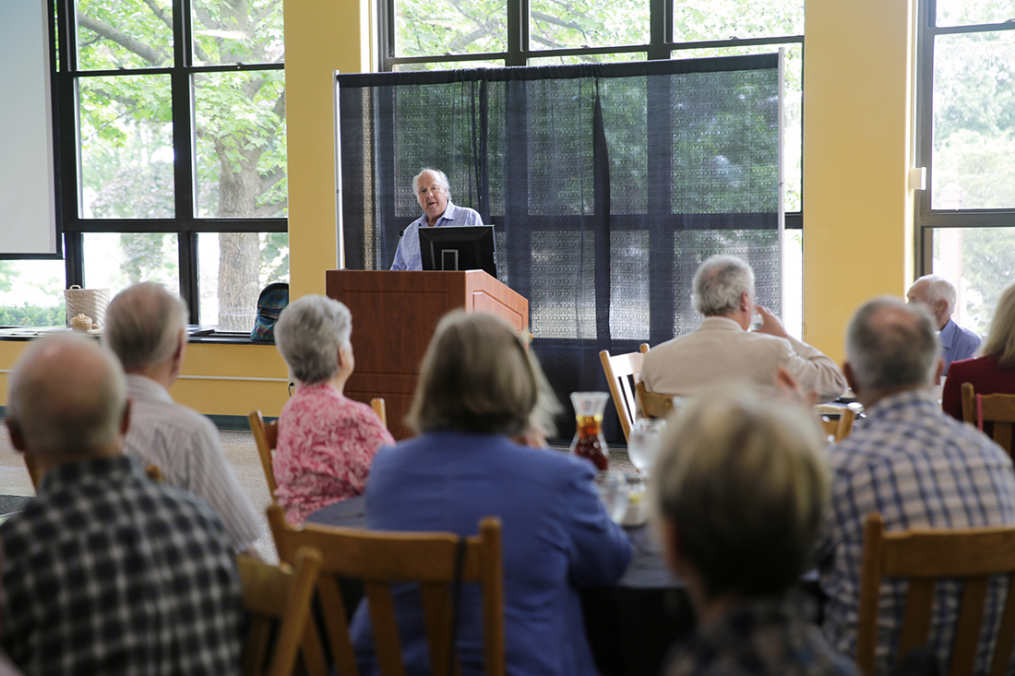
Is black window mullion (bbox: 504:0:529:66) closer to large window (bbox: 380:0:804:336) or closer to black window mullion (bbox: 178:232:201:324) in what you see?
large window (bbox: 380:0:804:336)

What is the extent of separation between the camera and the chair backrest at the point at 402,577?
128cm

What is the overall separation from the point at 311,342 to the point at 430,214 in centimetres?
302

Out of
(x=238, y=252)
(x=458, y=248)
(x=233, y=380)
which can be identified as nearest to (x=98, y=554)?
(x=458, y=248)

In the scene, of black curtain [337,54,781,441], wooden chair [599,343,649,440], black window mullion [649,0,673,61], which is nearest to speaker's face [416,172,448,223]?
black curtain [337,54,781,441]

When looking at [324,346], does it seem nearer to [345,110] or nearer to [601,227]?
[601,227]

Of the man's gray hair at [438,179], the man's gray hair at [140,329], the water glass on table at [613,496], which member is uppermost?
the man's gray hair at [438,179]

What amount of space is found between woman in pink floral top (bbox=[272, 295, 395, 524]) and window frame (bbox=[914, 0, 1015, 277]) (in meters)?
4.03

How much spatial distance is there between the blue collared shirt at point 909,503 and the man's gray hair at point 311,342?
4.24ft

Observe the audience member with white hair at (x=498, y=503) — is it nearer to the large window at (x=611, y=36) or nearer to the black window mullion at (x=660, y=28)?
the large window at (x=611, y=36)

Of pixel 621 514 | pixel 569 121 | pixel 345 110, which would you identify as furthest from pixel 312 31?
pixel 621 514

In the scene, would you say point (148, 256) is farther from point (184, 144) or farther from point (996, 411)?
point (996, 411)

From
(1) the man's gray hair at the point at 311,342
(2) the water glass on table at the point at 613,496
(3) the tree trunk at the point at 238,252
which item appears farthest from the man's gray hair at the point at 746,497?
(3) the tree trunk at the point at 238,252

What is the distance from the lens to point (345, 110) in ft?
19.2

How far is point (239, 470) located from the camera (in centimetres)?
530
